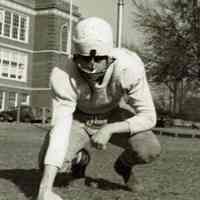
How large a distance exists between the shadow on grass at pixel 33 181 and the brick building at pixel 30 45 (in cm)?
4845

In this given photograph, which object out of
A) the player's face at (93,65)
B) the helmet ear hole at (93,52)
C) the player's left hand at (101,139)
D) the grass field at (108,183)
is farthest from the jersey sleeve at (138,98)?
the grass field at (108,183)

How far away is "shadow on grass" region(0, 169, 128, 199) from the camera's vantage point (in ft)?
17.3

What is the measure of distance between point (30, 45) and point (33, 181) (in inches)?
2084

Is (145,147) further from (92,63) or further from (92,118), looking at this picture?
(92,63)

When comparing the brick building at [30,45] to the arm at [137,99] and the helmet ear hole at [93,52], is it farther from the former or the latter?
the helmet ear hole at [93,52]

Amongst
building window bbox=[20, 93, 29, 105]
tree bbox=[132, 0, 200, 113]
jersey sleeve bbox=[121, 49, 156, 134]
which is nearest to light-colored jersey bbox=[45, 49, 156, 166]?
jersey sleeve bbox=[121, 49, 156, 134]

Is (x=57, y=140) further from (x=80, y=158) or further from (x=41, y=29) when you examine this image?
(x=41, y=29)

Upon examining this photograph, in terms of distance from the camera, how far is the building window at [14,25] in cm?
5509

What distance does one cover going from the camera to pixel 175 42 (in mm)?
31422

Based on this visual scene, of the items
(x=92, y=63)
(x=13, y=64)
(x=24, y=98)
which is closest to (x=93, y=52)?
(x=92, y=63)

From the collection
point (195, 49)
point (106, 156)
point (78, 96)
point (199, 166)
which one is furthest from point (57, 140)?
point (195, 49)

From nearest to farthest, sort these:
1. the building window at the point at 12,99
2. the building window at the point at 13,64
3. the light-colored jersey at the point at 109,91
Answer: the light-colored jersey at the point at 109,91 < the building window at the point at 12,99 < the building window at the point at 13,64

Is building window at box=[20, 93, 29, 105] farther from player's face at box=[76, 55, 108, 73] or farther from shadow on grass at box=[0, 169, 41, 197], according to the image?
player's face at box=[76, 55, 108, 73]

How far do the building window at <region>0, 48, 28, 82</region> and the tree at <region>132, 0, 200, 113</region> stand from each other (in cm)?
2483
